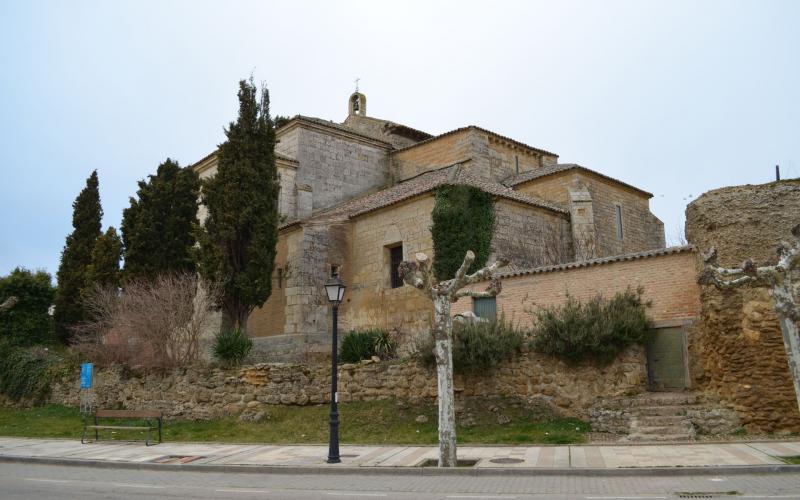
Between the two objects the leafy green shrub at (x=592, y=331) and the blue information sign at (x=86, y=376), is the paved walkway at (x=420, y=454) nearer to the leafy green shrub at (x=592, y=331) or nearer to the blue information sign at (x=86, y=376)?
the leafy green shrub at (x=592, y=331)

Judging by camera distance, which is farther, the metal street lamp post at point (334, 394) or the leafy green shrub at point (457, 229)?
the leafy green shrub at point (457, 229)

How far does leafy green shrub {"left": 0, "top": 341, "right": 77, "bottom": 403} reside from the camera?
72.9 ft

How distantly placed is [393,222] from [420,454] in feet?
39.1

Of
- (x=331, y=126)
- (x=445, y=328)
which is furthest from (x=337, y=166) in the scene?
(x=445, y=328)

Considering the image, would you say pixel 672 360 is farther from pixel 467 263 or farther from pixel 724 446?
pixel 467 263

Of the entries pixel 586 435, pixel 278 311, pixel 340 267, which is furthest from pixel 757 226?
pixel 278 311

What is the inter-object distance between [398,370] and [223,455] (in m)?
4.67

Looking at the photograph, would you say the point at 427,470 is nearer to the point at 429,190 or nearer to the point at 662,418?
the point at 662,418

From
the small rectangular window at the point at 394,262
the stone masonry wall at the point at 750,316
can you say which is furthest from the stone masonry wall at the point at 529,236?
the stone masonry wall at the point at 750,316

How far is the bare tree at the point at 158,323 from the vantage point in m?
18.9

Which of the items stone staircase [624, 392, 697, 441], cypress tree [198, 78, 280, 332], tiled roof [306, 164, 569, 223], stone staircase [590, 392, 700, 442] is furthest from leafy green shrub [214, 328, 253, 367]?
stone staircase [624, 392, 697, 441]

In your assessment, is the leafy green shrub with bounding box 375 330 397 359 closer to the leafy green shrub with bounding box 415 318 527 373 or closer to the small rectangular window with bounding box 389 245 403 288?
the leafy green shrub with bounding box 415 318 527 373

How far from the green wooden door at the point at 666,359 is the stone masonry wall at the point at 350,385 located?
0.58 metres

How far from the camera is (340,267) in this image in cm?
2369
